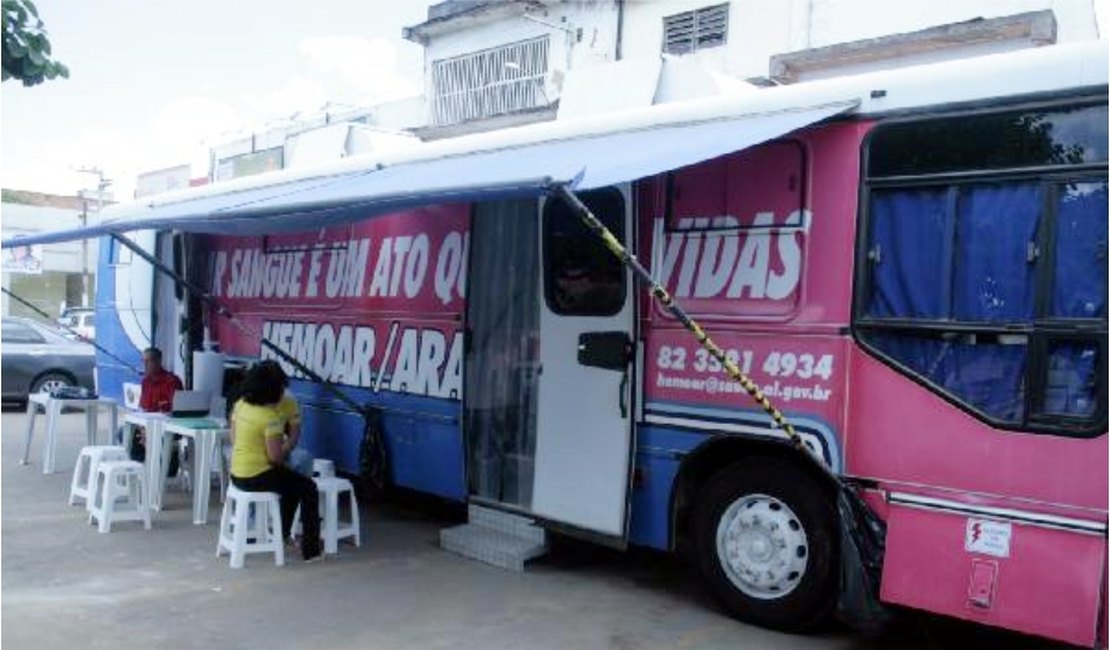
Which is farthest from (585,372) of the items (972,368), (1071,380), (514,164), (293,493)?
(1071,380)

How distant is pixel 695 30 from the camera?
19.1 metres

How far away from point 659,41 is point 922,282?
633 inches

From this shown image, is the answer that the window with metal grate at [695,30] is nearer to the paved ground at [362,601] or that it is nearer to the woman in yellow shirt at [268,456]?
the paved ground at [362,601]

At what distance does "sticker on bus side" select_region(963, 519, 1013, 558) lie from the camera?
420 cm

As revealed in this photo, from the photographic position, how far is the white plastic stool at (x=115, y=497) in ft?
23.2

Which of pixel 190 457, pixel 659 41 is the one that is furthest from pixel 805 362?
pixel 659 41

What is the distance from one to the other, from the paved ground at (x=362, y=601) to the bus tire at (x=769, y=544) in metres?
0.14

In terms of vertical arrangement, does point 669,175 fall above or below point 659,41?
below

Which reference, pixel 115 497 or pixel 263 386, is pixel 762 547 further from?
pixel 115 497

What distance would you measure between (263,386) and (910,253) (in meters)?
3.88

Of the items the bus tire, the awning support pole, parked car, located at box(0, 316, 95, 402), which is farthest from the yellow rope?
parked car, located at box(0, 316, 95, 402)

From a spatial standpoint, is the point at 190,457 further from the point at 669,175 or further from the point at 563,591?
the point at 669,175

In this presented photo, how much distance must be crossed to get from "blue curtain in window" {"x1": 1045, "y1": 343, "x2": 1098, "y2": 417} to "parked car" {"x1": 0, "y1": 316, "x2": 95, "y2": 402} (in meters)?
13.0

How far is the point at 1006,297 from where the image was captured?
427cm
